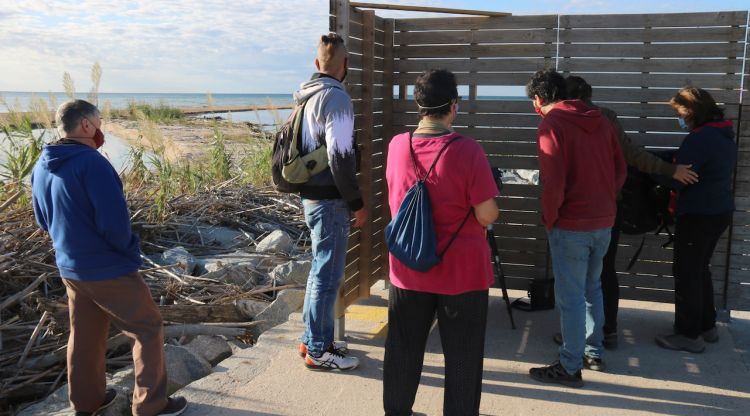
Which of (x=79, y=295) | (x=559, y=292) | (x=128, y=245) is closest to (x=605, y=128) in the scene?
(x=559, y=292)

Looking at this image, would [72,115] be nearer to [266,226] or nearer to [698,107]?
[698,107]

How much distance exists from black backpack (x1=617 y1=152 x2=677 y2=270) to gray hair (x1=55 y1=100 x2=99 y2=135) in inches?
→ 149

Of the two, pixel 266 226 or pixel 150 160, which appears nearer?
pixel 266 226

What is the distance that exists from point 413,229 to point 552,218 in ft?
4.25

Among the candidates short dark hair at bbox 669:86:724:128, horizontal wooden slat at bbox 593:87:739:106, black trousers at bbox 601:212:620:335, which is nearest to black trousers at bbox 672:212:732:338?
black trousers at bbox 601:212:620:335

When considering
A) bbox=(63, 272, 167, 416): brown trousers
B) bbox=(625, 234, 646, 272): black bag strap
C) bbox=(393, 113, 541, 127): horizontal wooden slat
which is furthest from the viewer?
bbox=(393, 113, 541, 127): horizontal wooden slat

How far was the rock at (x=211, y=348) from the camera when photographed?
4988mm

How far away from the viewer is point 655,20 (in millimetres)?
5375

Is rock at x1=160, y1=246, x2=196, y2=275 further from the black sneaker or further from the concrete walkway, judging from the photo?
the black sneaker

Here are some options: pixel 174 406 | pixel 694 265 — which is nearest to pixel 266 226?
pixel 174 406

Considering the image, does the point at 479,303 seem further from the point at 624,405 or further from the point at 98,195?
the point at 98,195

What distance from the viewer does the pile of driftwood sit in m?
4.69

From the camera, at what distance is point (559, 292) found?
4.41 meters

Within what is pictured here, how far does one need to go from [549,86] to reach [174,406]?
3.05 meters
